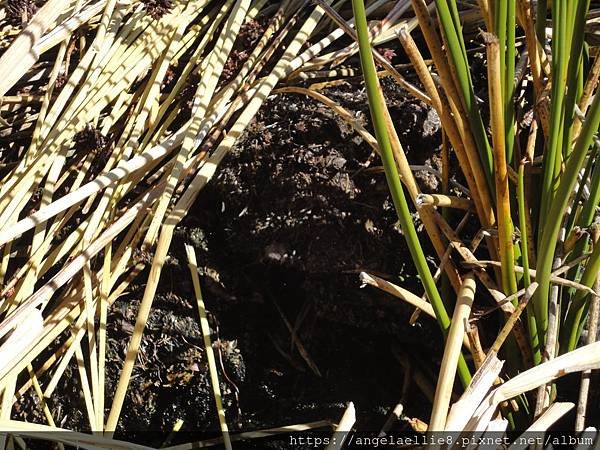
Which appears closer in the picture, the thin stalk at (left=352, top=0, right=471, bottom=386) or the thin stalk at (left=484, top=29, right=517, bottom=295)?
the thin stalk at (left=352, top=0, right=471, bottom=386)

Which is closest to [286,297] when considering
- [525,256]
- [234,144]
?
[234,144]

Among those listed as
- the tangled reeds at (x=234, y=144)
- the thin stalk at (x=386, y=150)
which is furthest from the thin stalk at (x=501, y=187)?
the thin stalk at (x=386, y=150)

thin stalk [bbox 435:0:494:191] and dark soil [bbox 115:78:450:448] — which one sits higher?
thin stalk [bbox 435:0:494:191]

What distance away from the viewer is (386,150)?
834 mm

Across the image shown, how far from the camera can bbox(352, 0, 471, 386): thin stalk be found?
30.2 inches

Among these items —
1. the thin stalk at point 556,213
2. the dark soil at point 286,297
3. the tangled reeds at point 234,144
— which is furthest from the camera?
the dark soil at point 286,297

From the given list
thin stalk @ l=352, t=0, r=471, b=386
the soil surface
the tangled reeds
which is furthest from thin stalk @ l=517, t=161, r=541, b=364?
the soil surface

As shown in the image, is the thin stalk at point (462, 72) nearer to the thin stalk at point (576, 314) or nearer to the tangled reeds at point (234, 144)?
the tangled reeds at point (234, 144)

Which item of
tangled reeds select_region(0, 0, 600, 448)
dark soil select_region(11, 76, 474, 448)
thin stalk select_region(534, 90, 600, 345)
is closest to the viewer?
thin stalk select_region(534, 90, 600, 345)

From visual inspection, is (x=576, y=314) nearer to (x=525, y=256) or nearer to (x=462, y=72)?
(x=525, y=256)

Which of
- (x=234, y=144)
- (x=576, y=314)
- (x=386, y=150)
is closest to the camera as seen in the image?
(x=386, y=150)

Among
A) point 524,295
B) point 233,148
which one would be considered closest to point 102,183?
point 233,148

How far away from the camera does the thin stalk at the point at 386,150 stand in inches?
30.2

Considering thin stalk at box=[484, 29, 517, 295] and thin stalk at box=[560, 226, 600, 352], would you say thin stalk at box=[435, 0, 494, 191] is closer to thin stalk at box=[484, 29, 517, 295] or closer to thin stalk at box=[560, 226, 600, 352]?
thin stalk at box=[484, 29, 517, 295]
